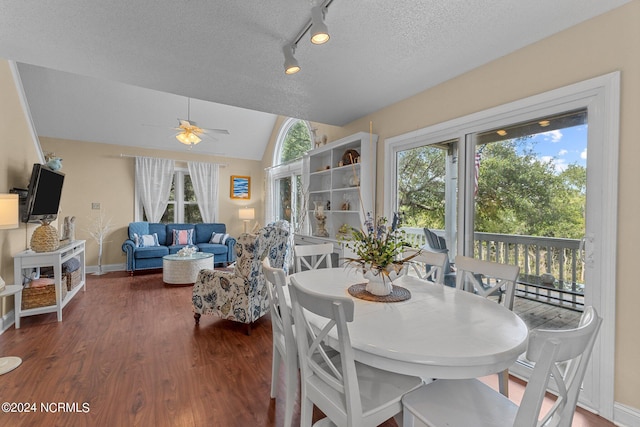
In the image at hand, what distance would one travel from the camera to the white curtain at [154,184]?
6.11m

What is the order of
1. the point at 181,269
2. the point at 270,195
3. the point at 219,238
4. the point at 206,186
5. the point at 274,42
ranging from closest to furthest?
1. the point at 274,42
2. the point at 181,269
3. the point at 219,238
4. the point at 206,186
5. the point at 270,195

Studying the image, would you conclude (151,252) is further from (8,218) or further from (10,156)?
(8,218)

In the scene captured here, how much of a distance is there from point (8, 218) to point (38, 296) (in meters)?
1.17

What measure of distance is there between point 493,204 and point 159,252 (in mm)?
5580

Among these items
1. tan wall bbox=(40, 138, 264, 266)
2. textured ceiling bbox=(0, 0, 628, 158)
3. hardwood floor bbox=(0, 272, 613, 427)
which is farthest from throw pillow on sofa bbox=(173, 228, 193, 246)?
textured ceiling bbox=(0, 0, 628, 158)

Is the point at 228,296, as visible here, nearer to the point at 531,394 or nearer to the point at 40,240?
the point at 40,240

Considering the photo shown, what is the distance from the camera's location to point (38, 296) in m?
3.10

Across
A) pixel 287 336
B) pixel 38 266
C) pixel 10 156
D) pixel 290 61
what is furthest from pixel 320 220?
pixel 10 156

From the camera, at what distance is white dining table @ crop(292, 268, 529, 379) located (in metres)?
1.00

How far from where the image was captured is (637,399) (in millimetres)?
1641

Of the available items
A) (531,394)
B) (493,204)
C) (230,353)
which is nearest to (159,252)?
(230,353)

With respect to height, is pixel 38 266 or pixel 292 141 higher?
pixel 292 141

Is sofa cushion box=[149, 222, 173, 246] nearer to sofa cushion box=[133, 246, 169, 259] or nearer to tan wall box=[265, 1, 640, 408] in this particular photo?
sofa cushion box=[133, 246, 169, 259]

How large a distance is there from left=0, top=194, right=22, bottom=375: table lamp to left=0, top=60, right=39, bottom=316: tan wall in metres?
0.63
